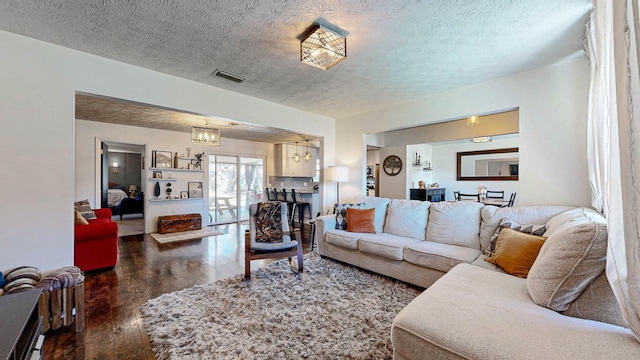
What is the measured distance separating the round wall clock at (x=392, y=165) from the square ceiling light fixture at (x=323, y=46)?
5229mm

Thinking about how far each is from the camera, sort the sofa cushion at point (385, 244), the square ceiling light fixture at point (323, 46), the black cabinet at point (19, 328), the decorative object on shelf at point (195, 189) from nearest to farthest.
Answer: the black cabinet at point (19, 328) < the square ceiling light fixture at point (323, 46) < the sofa cushion at point (385, 244) < the decorative object on shelf at point (195, 189)

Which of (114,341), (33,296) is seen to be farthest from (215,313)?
(33,296)

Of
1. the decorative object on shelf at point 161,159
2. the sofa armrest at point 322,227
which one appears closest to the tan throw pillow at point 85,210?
the decorative object on shelf at point 161,159

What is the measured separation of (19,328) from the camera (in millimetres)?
1044

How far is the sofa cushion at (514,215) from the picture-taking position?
2520 millimetres

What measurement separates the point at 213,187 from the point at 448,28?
21.0 ft

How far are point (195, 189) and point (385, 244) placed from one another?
5.33 meters

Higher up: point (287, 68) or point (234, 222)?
point (287, 68)

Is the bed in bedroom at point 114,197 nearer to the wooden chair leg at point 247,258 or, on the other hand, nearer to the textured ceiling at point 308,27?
the textured ceiling at point 308,27

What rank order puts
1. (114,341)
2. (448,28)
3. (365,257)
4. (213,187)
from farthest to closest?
1. (213,187)
2. (365,257)
3. (448,28)
4. (114,341)

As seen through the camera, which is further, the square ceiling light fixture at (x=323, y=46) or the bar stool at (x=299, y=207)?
the bar stool at (x=299, y=207)

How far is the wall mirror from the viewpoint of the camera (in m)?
7.05

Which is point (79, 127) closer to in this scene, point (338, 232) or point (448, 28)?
point (338, 232)

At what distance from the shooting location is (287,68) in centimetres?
288
